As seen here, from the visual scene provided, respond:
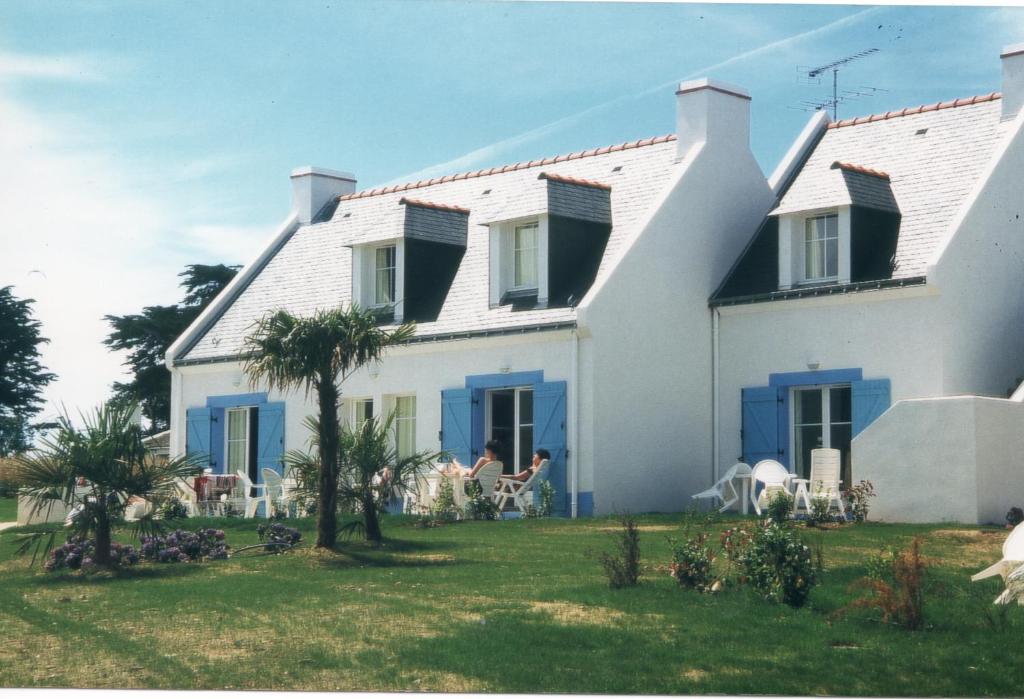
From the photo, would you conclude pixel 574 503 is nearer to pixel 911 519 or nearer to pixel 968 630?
pixel 911 519

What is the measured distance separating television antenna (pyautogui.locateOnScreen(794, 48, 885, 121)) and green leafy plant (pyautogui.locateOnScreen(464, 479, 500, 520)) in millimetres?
7252

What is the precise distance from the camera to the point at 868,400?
20359mm

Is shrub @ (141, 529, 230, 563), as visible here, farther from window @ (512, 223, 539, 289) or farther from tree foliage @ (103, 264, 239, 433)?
tree foliage @ (103, 264, 239, 433)

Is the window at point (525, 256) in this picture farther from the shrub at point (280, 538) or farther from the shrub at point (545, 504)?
the shrub at point (280, 538)

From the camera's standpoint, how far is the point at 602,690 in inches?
389

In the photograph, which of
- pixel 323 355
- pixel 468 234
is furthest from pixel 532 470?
pixel 323 355

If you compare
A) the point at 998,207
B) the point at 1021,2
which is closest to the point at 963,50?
the point at 1021,2

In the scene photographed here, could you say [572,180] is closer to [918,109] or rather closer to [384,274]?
[384,274]

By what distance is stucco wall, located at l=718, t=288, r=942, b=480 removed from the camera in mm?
19812

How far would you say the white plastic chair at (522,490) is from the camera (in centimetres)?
2111

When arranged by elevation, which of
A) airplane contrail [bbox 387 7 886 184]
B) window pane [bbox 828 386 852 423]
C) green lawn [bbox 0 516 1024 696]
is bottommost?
green lawn [bbox 0 516 1024 696]

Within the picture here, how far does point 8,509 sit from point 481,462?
37.6 ft

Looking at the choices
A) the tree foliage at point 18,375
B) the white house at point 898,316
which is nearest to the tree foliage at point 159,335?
the tree foliage at point 18,375

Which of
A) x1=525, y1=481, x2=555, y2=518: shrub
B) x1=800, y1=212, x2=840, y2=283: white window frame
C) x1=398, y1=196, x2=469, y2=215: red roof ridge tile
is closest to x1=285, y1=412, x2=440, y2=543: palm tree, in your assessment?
x1=525, y1=481, x2=555, y2=518: shrub
